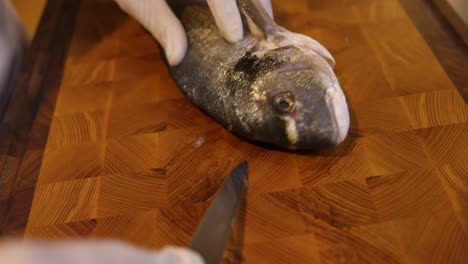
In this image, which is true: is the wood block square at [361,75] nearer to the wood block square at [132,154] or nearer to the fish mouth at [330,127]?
the fish mouth at [330,127]

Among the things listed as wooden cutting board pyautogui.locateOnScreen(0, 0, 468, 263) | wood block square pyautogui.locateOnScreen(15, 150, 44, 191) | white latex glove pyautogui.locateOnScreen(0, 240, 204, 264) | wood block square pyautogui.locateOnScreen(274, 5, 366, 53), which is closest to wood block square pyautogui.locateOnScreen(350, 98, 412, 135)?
wooden cutting board pyautogui.locateOnScreen(0, 0, 468, 263)

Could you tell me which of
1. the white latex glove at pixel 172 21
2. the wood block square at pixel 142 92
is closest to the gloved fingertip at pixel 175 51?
the white latex glove at pixel 172 21

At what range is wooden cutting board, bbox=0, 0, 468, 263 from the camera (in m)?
0.75

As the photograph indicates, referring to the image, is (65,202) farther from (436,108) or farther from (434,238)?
(436,108)

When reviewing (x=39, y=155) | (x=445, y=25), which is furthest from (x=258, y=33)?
(x=39, y=155)

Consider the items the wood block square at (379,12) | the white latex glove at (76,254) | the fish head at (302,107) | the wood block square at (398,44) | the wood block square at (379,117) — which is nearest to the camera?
the white latex glove at (76,254)

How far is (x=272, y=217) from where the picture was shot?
2.58 ft

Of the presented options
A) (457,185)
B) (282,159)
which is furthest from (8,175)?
(457,185)

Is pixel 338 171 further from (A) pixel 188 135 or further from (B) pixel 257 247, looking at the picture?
(A) pixel 188 135

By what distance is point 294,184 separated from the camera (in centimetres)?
82

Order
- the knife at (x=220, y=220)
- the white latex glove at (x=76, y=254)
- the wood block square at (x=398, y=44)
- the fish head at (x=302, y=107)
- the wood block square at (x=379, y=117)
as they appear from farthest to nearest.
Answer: the wood block square at (x=398, y=44)
the wood block square at (x=379, y=117)
the fish head at (x=302, y=107)
the knife at (x=220, y=220)
the white latex glove at (x=76, y=254)

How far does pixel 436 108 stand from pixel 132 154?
30.0 inches

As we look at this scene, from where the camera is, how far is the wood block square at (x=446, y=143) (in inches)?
31.7

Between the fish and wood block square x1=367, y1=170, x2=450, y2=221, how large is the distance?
0.13 metres
